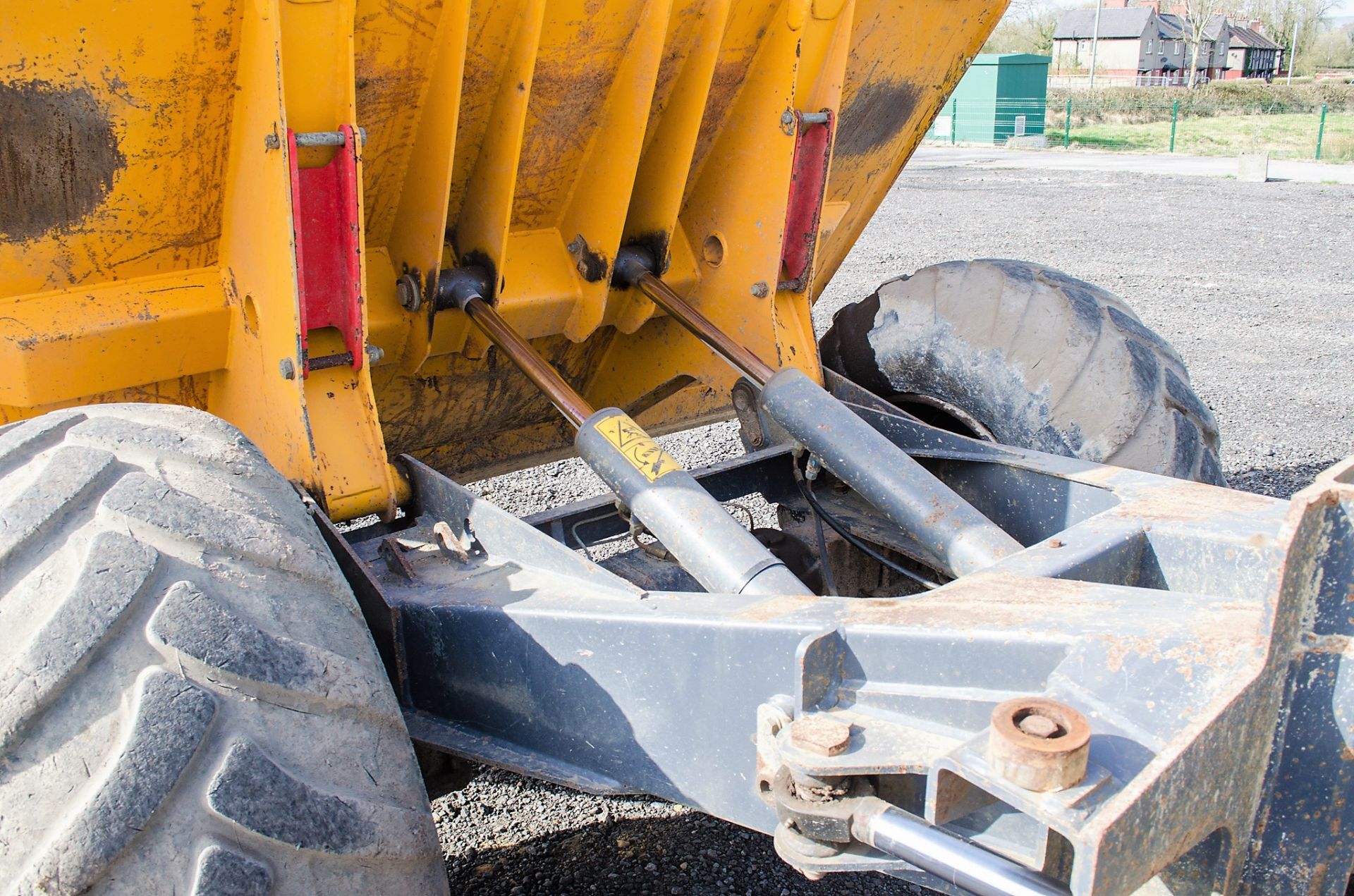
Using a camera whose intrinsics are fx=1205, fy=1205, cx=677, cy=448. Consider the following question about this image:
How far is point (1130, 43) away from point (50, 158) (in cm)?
8261

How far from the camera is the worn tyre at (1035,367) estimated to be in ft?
9.69

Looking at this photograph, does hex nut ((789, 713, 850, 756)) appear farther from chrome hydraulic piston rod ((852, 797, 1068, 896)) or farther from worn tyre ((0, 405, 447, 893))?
worn tyre ((0, 405, 447, 893))

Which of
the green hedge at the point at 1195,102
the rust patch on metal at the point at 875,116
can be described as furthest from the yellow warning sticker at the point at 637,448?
the green hedge at the point at 1195,102

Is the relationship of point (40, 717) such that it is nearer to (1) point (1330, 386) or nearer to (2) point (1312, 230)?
(1) point (1330, 386)

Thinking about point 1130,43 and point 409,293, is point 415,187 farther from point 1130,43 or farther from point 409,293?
point 1130,43

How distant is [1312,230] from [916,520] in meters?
12.5

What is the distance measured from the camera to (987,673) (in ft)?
5.18

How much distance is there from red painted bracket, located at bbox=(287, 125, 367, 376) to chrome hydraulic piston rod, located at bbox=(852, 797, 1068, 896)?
1.43m

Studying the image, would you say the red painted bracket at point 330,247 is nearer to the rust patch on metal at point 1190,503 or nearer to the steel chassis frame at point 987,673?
the steel chassis frame at point 987,673

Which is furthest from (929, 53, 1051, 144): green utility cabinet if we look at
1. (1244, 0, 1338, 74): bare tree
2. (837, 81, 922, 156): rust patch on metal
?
(1244, 0, 1338, 74): bare tree

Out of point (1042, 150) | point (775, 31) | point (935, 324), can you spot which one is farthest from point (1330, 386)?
point (1042, 150)

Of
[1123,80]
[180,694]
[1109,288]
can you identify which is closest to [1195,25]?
[1123,80]

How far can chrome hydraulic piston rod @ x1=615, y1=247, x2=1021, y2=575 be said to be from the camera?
2.24 metres

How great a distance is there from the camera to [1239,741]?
1.35 metres
